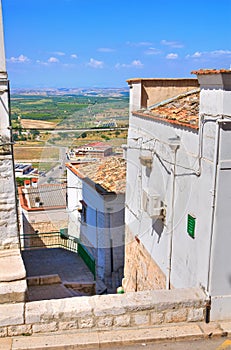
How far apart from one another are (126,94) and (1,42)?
4.40m

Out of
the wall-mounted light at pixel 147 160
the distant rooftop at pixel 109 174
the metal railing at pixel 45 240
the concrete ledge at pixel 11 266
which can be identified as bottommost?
the metal railing at pixel 45 240

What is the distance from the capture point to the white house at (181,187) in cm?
440

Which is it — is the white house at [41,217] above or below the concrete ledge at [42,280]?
below

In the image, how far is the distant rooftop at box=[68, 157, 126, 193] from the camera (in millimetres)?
12524

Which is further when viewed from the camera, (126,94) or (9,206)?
(126,94)

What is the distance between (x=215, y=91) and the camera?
14.4ft

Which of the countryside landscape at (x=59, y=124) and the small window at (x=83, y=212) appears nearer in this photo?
the countryside landscape at (x=59, y=124)

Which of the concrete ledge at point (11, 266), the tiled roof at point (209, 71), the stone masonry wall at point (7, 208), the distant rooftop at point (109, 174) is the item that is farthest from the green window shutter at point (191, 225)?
the distant rooftop at point (109, 174)

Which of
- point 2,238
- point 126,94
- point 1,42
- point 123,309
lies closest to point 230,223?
point 123,309

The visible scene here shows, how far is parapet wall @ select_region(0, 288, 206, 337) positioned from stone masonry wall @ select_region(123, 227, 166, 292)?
234 centimetres

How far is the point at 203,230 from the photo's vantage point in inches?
187

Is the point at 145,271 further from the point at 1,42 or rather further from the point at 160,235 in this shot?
the point at 1,42

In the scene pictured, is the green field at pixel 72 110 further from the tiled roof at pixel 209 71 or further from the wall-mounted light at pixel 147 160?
the tiled roof at pixel 209 71

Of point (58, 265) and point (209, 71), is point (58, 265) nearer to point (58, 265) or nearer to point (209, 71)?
point (58, 265)
